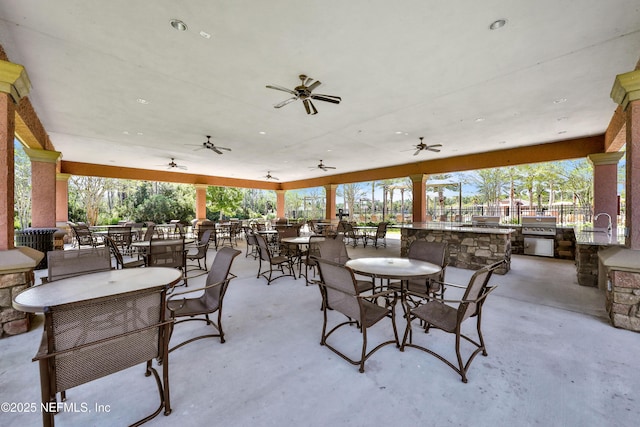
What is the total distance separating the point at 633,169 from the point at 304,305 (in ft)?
12.5

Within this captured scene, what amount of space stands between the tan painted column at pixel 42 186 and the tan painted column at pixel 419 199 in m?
9.86

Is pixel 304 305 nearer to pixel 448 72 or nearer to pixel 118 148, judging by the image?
pixel 448 72

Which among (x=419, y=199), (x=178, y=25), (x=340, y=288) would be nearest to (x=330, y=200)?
(x=419, y=199)

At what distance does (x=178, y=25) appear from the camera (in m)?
2.48

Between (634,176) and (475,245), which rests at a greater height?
(634,176)

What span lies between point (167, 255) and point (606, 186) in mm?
8687

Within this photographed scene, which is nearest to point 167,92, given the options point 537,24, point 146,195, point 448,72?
point 448,72

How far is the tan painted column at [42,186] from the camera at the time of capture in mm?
5797

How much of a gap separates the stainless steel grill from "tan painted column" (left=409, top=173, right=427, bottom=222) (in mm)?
2812

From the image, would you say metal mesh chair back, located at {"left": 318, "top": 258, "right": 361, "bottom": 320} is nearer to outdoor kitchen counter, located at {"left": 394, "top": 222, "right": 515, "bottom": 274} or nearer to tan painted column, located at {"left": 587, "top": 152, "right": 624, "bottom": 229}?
outdoor kitchen counter, located at {"left": 394, "top": 222, "right": 515, "bottom": 274}

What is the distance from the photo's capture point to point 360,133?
595cm

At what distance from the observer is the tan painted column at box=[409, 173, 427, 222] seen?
30.0 ft

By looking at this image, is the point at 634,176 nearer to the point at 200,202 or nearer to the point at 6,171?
the point at 6,171


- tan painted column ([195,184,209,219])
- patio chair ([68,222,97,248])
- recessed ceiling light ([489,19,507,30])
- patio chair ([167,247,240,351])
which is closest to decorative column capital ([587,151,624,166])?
recessed ceiling light ([489,19,507,30])
